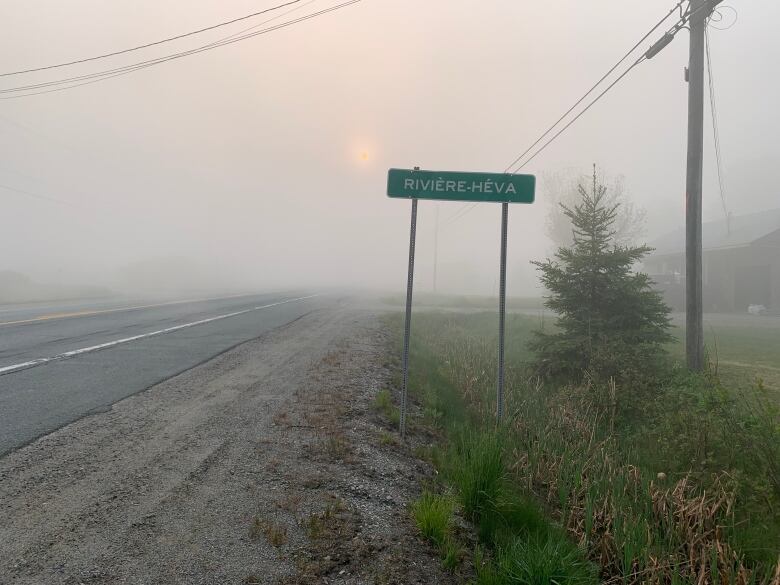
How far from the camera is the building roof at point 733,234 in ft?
93.2

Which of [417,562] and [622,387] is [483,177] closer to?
[417,562]

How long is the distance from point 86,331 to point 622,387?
35.1ft

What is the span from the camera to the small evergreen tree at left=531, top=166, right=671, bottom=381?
27.6 ft

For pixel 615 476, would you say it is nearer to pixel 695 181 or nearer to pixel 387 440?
pixel 387 440

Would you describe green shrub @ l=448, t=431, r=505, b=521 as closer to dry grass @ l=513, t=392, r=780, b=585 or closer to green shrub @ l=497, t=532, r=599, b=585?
green shrub @ l=497, t=532, r=599, b=585

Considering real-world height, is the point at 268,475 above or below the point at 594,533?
above

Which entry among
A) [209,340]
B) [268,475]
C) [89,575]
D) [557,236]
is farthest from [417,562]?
[557,236]

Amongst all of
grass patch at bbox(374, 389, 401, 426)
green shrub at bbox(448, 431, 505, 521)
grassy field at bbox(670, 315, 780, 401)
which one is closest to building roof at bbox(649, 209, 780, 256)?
grassy field at bbox(670, 315, 780, 401)

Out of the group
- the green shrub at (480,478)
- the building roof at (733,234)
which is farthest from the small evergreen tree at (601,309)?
the building roof at (733,234)

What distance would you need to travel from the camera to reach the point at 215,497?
11.3 feet

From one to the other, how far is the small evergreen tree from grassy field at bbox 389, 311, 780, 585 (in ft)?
1.74

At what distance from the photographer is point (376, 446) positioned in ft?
15.9

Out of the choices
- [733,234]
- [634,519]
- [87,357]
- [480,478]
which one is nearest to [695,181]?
[634,519]

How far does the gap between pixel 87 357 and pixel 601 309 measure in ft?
28.7
